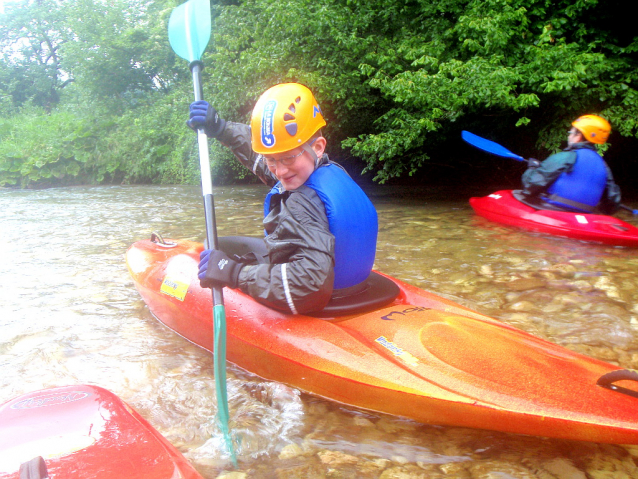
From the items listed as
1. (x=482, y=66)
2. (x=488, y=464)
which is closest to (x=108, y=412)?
(x=488, y=464)

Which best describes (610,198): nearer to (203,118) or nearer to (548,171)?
(548,171)

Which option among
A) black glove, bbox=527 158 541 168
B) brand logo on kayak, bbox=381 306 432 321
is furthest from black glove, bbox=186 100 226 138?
black glove, bbox=527 158 541 168

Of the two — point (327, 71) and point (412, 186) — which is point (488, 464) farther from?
point (412, 186)

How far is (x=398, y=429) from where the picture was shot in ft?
6.61

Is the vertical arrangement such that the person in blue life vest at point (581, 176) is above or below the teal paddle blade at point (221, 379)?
above

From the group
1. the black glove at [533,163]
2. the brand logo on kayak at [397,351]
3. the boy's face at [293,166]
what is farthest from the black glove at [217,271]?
the black glove at [533,163]

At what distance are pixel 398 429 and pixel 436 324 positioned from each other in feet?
1.64

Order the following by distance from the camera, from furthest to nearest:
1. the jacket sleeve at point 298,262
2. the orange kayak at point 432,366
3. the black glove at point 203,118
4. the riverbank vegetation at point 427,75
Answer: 1. the riverbank vegetation at point 427,75
2. the black glove at point 203,118
3. the jacket sleeve at point 298,262
4. the orange kayak at point 432,366

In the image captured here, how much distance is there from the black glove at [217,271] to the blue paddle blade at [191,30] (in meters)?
2.05

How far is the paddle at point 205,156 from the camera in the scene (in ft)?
6.69

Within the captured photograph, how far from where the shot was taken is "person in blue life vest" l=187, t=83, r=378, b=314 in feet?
6.95

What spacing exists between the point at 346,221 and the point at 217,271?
0.61 meters

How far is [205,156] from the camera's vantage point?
9.68 feet

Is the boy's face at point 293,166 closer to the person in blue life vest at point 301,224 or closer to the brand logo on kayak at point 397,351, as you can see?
the person in blue life vest at point 301,224
